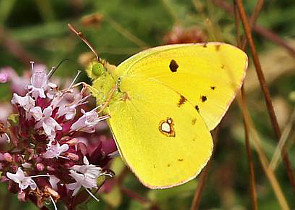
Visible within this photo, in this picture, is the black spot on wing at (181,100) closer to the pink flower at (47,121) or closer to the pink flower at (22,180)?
the pink flower at (47,121)

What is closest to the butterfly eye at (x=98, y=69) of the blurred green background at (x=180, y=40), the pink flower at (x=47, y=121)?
the pink flower at (x=47, y=121)

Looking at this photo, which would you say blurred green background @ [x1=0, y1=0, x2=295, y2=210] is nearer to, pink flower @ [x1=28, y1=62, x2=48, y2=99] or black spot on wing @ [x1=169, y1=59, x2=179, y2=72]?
black spot on wing @ [x1=169, y1=59, x2=179, y2=72]

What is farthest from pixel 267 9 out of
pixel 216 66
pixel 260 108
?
pixel 216 66

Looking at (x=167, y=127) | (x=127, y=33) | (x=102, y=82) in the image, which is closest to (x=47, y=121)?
(x=102, y=82)

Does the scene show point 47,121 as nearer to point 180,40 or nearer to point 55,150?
point 55,150

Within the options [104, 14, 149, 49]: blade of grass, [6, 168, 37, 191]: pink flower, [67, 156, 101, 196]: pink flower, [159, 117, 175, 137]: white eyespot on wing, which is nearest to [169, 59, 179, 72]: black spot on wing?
[159, 117, 175, 137]: white eyespot on wing

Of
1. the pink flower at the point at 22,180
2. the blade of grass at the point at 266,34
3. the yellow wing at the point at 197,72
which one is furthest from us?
the blade of grass at the point at 266,34
